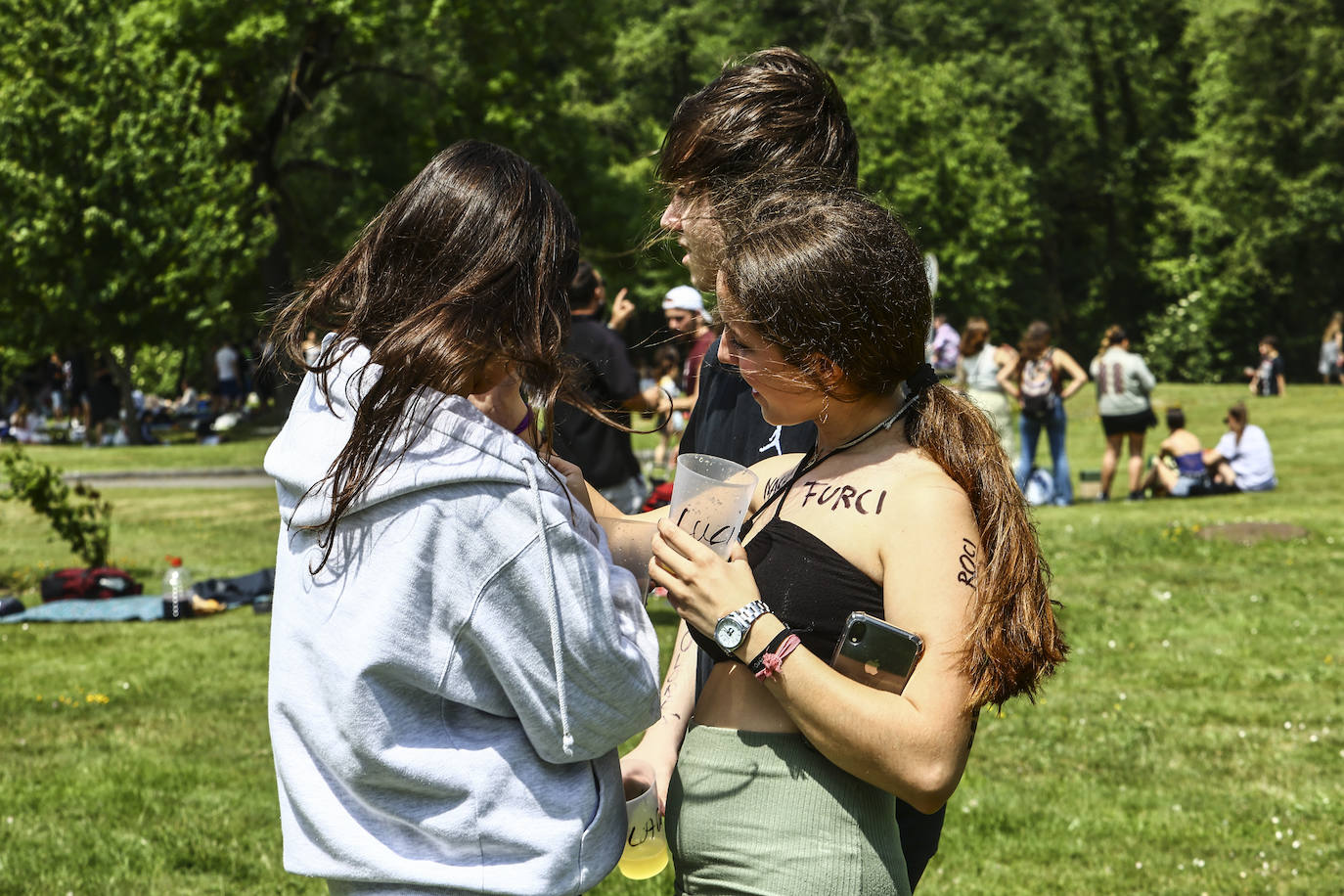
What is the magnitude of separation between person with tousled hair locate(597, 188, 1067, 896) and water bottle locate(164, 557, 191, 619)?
7.85 m

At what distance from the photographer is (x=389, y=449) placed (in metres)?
1.75

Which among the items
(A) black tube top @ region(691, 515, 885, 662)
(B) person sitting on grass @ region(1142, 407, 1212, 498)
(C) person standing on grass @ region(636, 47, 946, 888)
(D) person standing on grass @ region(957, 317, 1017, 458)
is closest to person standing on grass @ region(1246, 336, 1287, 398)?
(B) person sitting on grass @ region(1142, 407, 1212, 498)

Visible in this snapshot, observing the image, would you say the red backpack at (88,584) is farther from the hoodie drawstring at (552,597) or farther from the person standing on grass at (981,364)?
the hoodie drawstring at (552,597)

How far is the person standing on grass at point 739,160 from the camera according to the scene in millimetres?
2521

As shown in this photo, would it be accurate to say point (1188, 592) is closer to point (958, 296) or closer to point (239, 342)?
point (958, 296)

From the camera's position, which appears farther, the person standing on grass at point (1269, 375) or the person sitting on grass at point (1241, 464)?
the person standing on grass at point (1269, 375)

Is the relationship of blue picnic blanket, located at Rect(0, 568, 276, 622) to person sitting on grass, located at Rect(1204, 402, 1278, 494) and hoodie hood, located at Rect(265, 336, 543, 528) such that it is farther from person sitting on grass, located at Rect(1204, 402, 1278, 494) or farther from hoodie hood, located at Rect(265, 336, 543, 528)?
person sitting on grass, located at Rect(1204, 402, 1278, 494)

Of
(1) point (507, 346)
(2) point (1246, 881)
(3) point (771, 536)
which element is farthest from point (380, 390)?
(2) point (1246, 881)

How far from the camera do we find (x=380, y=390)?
177 cm

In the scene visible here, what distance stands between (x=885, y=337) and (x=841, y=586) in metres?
0.39

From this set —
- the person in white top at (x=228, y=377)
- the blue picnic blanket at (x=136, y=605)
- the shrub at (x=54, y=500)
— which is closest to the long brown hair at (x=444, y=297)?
the blue picnic blanket at (x=136, y=605)

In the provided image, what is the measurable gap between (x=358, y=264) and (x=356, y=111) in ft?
95.8

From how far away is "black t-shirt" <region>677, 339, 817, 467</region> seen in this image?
8.42 ft

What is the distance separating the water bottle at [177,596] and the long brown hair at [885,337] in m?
8.03
